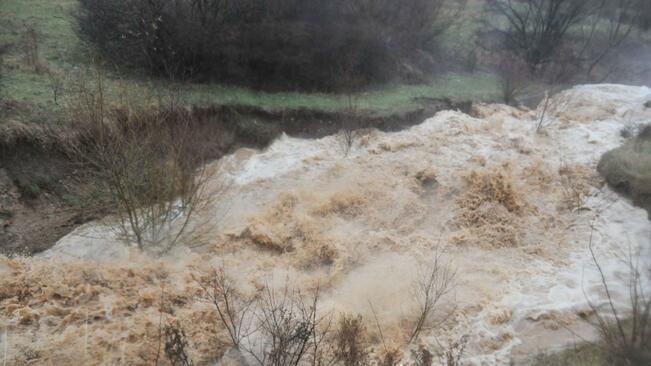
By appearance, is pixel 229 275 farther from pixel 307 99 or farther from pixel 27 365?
pixel 307 99

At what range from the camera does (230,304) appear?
7.87 metres

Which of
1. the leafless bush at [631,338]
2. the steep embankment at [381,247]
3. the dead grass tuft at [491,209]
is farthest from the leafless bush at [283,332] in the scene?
the dead grass tuft at [491,209]

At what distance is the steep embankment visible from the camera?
7223 millimetres

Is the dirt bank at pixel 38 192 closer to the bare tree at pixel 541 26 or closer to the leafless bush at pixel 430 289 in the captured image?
the leafless bush at pixel 430 289

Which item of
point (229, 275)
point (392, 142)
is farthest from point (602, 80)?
point (229, 275)

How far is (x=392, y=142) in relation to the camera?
1350 centimetres

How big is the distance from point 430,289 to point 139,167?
222 inches

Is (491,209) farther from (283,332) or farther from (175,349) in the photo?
(175,349)

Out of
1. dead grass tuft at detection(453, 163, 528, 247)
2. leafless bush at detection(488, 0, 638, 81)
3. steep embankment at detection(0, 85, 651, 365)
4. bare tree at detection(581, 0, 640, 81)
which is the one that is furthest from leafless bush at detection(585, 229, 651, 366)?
bare tree at detection(581, 0, 640, 81)

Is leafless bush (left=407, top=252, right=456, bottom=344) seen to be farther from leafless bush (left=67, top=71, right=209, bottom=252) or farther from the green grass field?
the green grass field

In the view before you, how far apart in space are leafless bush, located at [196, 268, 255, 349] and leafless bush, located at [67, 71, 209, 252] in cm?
126

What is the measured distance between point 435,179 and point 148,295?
7.42 metres

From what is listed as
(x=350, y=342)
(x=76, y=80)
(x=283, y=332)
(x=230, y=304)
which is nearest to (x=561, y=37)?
(x=350, y=342)

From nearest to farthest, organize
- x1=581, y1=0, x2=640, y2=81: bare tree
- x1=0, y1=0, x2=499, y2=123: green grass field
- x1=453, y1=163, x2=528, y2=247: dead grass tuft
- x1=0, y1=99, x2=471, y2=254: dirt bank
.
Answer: x1=0, y1=99, x2=471, y2=254: dirt bank
x1=453, y1=163, x2=528, y2=247: dead grass tuft
x1=0, y1=0, x2=499, y2=123: green grass field
x1=581, y1=0, x2=640, y2=81: bare tree
